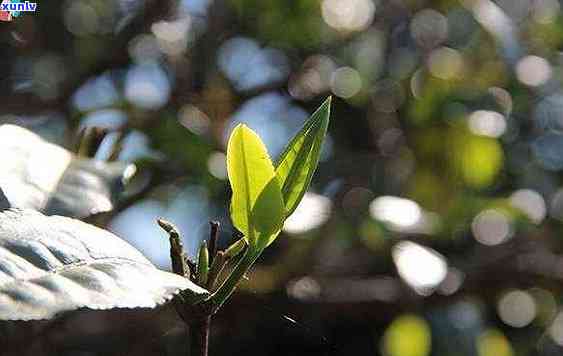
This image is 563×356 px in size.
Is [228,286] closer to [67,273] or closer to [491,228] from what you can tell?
[67,273]

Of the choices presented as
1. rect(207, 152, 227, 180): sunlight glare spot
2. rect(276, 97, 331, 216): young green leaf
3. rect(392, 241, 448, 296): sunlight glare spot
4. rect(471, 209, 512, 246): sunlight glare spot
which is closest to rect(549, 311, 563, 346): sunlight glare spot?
rect(471, 209, 512, 246): sunlight glare spot

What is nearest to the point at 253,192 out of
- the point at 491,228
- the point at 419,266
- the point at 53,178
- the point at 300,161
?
the point at 300,161

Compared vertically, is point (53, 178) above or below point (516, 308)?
above

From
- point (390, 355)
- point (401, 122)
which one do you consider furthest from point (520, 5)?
point (390, 355)

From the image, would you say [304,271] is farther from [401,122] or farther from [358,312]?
[401,122]

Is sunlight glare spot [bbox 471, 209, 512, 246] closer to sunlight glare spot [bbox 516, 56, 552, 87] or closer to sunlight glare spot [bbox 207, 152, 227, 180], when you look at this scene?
sunlight glare spot [bbox 516, 56, 552, 87]

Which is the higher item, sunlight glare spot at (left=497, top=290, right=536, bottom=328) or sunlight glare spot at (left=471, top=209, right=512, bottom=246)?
sunlight glare spot at (left=471, top=209, right=512, bottom=246)

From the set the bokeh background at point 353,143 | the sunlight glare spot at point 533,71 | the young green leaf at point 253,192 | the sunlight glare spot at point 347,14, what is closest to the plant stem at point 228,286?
the young green leaf at point 253,192
